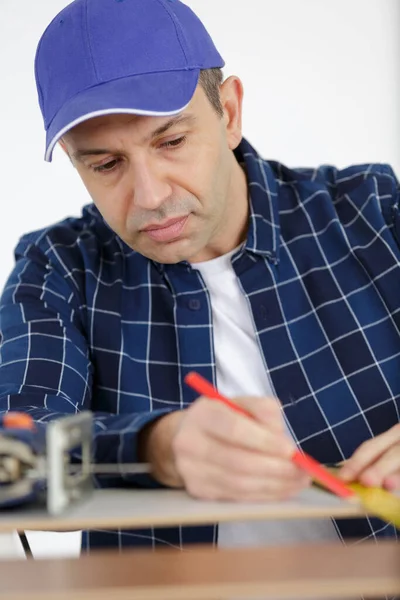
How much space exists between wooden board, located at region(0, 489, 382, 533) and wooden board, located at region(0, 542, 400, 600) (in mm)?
74

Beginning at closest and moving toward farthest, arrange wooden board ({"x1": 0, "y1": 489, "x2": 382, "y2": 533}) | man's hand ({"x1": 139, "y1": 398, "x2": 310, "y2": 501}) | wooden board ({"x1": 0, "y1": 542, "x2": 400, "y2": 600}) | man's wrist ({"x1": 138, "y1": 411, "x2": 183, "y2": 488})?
wooden board ({"x1": 0, "y1": 542, "x2": 400, "y2": 600}) → wooden board ({"x1": 0, "y1": 489, "x2": 382, "y2": 533}) → man's hand ({"x1": 139, "y1": 398, "x2": 310, "y2": 501}) → man's wrist ({"x1": 138, "y1": 411, "x2": 183, "y2": 488})

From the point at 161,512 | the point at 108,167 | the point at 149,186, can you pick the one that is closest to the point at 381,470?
the point at 161,512

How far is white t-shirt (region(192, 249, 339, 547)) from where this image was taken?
1512 millimetres

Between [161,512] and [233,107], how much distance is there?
1.05 meters

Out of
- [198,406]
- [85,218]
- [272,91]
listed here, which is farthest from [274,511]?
[272,91]

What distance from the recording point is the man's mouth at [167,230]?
145 centimetres

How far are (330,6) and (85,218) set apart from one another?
3.00 ft

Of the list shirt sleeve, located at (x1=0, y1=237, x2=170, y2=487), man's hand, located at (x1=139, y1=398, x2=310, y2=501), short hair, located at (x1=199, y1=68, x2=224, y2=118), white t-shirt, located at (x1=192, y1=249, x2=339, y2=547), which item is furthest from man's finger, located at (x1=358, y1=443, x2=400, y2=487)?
short hair, located at (x1=199, y1=68, x2=224, y2=118)

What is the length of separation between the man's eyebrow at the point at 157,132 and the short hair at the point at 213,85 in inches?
4.0

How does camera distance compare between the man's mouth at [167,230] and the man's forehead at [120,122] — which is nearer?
the man's forehead at [120,122]

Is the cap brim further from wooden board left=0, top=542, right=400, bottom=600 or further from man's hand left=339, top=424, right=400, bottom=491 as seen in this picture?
wooden board left=0, top=542, right=400, bottom=600

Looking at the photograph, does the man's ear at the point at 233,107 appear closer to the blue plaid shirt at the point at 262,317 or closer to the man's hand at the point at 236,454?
the blue plaid shirt at the point at 262,317

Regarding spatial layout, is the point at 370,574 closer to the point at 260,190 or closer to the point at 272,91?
the point at 260,190

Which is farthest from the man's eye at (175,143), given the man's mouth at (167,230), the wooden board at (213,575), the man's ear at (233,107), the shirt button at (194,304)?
the wooden board at (213,575)
